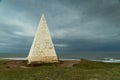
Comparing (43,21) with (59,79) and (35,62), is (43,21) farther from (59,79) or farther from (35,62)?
(59,79)

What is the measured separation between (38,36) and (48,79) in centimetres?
1225

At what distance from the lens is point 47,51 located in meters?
28.9

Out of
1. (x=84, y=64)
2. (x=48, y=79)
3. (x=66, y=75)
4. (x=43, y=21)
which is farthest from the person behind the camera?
(x=43, y=21)

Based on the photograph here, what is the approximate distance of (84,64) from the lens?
2827 centimetres

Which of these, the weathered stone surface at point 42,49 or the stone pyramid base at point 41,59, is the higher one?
the weathered stone surface at point 42,49

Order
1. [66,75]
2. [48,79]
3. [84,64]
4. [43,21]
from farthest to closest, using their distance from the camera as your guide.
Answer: [43,21] < [84,64] < [66,75] < [48,79]

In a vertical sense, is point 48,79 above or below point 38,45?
below


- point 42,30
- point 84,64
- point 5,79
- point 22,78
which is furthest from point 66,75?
point 42,30

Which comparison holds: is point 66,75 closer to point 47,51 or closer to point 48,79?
point 48,79

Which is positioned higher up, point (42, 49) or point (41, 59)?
point (42, 49)

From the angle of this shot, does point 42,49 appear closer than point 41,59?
Yes

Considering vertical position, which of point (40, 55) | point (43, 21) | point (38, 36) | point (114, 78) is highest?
point (43, 21)

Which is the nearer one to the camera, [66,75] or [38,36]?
[66,75]

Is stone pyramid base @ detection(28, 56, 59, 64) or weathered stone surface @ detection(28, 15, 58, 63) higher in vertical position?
weathered stone surface @ detection(28, 15, 58, 63)
